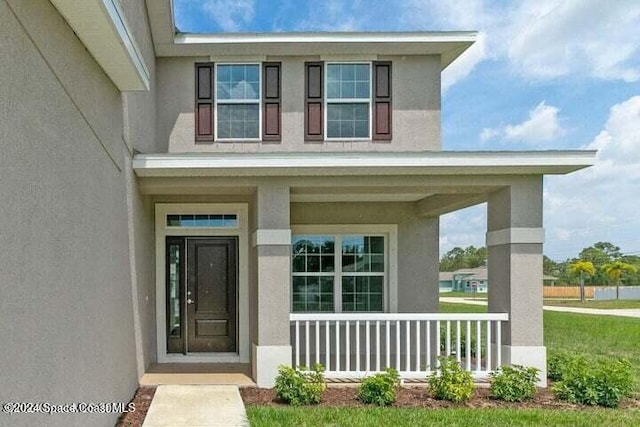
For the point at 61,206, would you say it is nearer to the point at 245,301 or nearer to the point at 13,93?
the point at 13,93

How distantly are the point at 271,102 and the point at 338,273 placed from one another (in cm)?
360

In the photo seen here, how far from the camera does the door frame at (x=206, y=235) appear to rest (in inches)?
354

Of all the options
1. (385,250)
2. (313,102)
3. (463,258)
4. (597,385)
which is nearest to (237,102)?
(313,102)

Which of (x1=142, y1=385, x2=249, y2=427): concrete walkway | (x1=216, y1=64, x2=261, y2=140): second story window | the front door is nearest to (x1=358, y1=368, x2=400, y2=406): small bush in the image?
(x1=142, y1=385, x2=249, y2=427): concrete walkway

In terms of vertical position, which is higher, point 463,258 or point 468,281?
point 463,258

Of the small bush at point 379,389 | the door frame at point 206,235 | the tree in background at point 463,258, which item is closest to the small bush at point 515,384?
the small bush at point 379,389

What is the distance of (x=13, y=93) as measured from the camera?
3.27 meters

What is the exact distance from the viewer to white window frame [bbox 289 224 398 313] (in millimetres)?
10094

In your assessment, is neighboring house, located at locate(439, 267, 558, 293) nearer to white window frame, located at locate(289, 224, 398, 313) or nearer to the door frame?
white window frame, located at locate(289, 224, 398, 313)

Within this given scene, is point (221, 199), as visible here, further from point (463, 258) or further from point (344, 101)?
point (463, 258)

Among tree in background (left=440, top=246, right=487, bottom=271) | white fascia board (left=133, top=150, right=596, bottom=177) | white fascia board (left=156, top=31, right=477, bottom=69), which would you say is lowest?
tree in background (left=440, top=246, right=487, bottom=271)

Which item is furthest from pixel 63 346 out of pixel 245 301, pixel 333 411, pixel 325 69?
pixel 325 69

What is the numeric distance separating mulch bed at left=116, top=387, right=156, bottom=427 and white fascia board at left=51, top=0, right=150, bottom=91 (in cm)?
391

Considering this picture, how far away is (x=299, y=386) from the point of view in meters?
6.55
